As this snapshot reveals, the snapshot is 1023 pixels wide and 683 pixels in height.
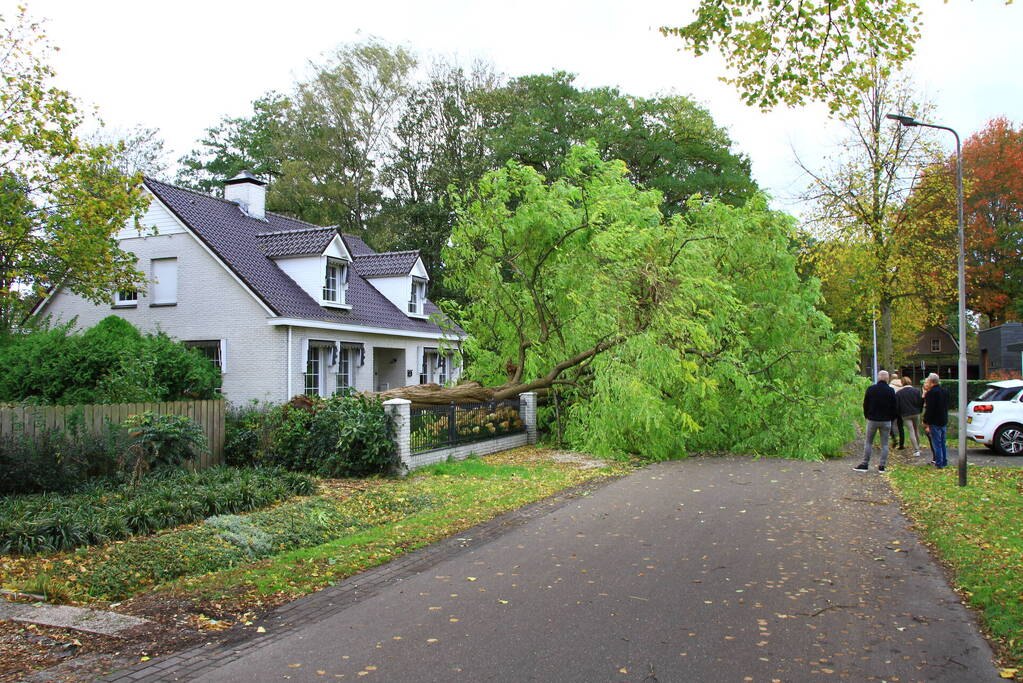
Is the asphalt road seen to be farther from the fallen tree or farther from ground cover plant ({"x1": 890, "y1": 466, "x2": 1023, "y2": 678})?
the fallen tree

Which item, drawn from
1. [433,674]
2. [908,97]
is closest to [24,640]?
[433,674]

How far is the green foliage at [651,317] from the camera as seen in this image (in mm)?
16453

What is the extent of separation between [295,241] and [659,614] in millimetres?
20445

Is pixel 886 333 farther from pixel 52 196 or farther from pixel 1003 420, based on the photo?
pixel 52 196

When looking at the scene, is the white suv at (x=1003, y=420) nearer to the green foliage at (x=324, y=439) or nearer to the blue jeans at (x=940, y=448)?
the blue jeans at (x=940, y=448)

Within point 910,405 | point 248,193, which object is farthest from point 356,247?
point 910,405

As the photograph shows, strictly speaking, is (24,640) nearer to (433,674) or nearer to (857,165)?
(433,674)

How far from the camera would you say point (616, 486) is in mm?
13031

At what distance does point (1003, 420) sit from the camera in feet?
56.4

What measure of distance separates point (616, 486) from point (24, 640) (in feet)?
29.8

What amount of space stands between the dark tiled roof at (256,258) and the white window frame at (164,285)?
151 centimetres

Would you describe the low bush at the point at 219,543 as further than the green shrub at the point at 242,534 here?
No

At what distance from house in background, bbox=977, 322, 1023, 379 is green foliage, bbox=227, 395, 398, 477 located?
2935 centimetres

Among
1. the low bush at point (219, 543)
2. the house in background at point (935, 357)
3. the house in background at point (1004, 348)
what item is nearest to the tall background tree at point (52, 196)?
the low bush at point (219, 543)
